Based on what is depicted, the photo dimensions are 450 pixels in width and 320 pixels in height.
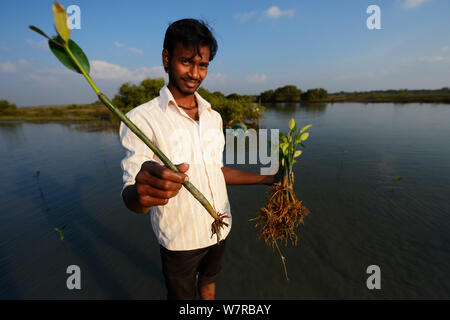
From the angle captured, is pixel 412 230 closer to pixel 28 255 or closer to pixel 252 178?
pixel 252 178

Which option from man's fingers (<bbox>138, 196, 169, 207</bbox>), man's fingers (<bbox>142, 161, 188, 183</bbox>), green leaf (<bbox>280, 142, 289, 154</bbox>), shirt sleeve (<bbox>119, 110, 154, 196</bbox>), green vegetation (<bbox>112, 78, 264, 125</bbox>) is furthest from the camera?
green vegetation (<bbox>112, 78, 264, 125</bbox>)

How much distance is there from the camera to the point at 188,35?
149cm

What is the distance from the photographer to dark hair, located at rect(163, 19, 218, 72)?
149 centimetres

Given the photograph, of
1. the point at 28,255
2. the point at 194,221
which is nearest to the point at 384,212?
the point at 194,221

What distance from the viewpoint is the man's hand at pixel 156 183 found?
0.97 meters

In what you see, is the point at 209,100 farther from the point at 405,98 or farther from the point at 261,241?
the point at 405,98

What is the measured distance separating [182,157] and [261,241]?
12.7 ft

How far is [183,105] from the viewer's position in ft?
5.90

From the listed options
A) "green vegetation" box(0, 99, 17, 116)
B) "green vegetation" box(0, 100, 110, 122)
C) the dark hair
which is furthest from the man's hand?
"green vegetation" box(0, 99, 17, 116)

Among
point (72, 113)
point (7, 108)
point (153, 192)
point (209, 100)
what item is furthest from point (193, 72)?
point (7, 108)

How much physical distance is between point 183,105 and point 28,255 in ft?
18.9

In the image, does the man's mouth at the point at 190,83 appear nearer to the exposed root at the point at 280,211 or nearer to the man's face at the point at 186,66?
the man's face at the point at 186,66

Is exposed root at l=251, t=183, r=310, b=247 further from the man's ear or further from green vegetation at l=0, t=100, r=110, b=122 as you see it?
green vegetation at l=0, t=100, r=110, b=122

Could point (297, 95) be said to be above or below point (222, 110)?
above
